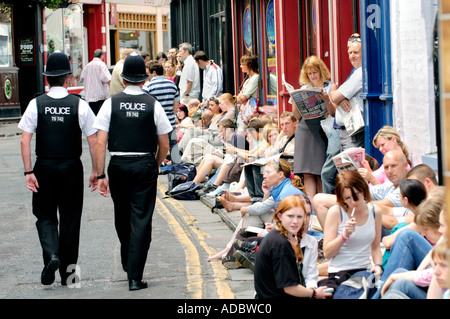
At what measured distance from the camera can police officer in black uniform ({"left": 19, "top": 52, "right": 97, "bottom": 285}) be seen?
24.6ft

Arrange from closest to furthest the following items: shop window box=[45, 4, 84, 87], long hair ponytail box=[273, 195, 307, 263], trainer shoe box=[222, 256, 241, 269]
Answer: long hair ponytail box=[273, 195, 307, 263] < trainer shoe box=[222, 256, 241, 269] < shop window box=[45, 4, 84, 87]

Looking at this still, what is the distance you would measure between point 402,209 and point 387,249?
0.85 meters

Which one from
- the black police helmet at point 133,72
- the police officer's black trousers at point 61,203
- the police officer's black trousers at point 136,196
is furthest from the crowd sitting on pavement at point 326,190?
the black police helmet at point 133,72

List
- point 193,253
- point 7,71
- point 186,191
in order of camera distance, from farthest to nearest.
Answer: point 7,71 < point 186,191 < point 193,253

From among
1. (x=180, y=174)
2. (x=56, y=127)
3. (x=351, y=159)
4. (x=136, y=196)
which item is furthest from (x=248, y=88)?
(x=136, y=196)

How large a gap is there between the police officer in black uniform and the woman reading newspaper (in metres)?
2.80

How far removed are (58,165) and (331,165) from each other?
3.13m

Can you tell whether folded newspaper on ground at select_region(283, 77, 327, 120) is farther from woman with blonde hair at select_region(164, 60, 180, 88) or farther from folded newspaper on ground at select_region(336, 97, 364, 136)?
woman with blonde hair at select_region(164, 60, 180, 88)

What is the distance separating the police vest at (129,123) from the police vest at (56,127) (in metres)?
0.45

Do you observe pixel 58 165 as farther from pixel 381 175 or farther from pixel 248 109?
pixel 248 109

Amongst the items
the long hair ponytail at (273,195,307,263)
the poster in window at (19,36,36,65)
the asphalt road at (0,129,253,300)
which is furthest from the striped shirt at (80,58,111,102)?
the long hair ponytail at (273,195,307,263)

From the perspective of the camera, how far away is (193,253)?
28.7ft

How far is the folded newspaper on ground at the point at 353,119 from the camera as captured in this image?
9.42m
